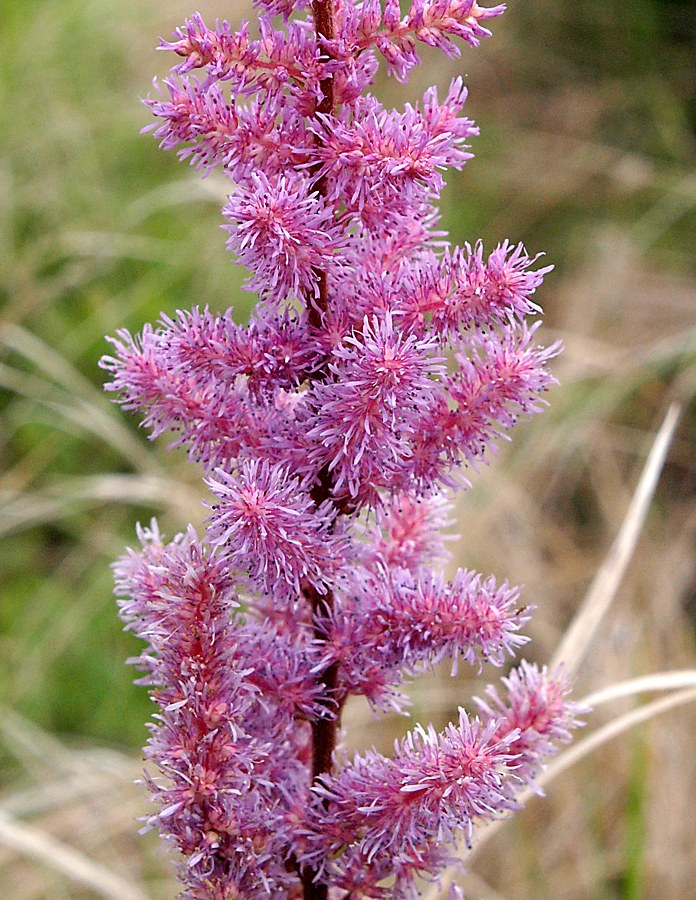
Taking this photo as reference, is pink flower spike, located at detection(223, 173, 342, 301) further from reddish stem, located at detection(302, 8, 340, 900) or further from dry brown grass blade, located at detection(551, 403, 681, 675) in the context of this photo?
dry brown grass blade, located at detection(551, 403, 681, 675)

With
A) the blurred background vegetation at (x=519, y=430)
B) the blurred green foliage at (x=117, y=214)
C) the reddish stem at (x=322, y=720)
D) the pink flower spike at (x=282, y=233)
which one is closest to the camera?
the pink flower spike at (x=282, y=233)

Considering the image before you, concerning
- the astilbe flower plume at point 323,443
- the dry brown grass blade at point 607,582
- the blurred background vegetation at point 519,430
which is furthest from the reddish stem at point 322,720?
the blurred background vegetation at point 519,430

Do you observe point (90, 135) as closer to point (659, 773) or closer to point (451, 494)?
point (659, 773)

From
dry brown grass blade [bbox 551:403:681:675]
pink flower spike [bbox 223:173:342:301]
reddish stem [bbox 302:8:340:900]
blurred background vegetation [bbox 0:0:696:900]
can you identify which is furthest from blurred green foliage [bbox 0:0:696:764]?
pink flower spike [bbox 223:173:342:301]

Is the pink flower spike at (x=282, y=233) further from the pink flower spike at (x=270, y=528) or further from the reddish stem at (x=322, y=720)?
the pink flower spike at (x=270, y=528)

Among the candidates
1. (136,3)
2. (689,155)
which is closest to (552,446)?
(689,155)

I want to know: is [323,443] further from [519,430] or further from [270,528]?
[519,430]
